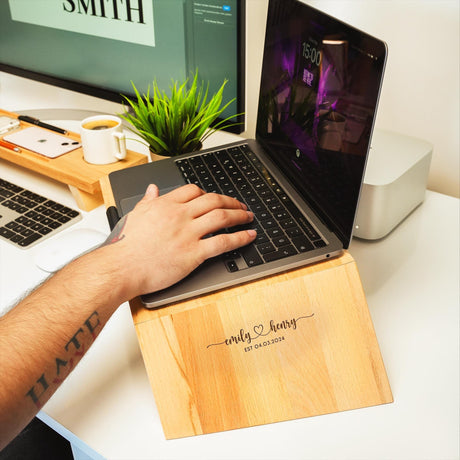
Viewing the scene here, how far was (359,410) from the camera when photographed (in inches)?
21.1

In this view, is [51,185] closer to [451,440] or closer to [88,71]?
[88,71]

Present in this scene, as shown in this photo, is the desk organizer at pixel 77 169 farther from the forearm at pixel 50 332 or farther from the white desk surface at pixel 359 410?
the forearm at pixel 50 332

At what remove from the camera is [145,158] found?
0.94 metres

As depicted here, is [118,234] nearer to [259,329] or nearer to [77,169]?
[259,329]

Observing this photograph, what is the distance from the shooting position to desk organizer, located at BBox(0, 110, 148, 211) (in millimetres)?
861

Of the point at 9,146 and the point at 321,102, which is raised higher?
the point at 321,102

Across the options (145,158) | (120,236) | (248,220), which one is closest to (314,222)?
(248,220)

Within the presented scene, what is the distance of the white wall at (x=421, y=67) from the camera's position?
79 centimetres

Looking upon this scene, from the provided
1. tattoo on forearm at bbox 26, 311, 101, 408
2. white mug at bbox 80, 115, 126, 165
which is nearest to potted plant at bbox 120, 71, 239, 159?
white mug at bbox 80, 115, 126, 165

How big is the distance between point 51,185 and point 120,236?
0.47 m

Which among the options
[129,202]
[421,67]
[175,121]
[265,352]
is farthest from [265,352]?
[421,67]

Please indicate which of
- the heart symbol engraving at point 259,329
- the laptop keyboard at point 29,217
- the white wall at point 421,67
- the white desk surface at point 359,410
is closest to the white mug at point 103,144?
the laptop keyboard at point 29,217

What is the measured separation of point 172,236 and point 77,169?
415 mm

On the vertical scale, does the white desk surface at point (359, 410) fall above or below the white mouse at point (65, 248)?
below
